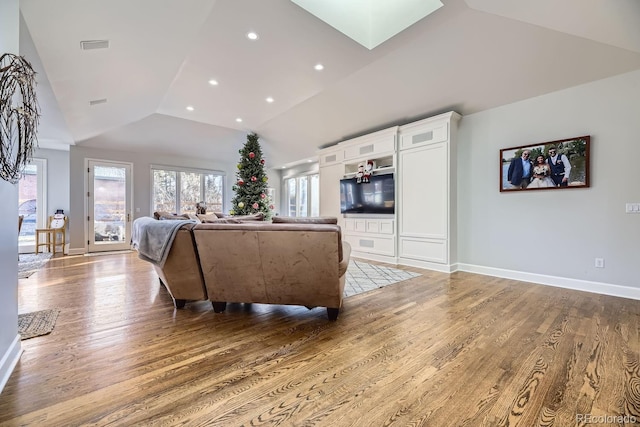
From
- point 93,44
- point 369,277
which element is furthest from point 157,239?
point 369,277

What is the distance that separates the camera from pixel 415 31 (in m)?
3.25

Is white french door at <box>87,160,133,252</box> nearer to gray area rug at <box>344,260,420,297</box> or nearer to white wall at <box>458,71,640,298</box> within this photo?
gray area rug at <box>344,260,420,297</box>

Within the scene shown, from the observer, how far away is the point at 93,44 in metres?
2.65

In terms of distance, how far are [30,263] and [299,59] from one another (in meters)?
6.19

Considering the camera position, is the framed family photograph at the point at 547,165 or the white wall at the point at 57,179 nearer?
Result: the framed family photograph at the point at 547,165

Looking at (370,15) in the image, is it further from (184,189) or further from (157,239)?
(184,189)

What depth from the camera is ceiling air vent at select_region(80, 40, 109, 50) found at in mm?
2598

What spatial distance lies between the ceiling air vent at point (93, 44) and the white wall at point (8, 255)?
0.95 meters

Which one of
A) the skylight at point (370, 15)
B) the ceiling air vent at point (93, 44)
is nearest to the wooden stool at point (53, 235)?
the ceiling air vent at point (93, 44)

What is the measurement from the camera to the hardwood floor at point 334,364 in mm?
1331

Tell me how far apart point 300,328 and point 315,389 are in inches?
32.9

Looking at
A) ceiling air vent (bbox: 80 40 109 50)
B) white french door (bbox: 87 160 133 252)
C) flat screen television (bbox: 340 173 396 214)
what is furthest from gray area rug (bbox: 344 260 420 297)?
white french door (bbox: 87 160 133 252)

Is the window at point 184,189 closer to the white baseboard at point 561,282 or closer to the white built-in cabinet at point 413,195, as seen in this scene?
→ the white built-in cabinet at point 413,195

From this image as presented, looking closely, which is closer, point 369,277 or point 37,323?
point 37,323
